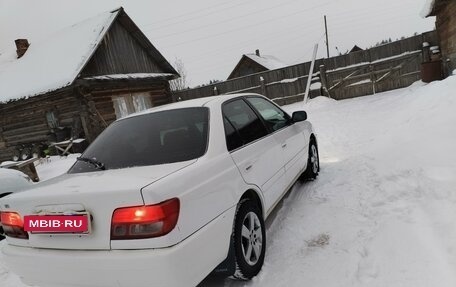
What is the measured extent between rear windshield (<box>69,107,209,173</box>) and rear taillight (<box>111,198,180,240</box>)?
0.60 metres

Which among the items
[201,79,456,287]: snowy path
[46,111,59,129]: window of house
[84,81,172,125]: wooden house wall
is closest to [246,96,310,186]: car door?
[201,79,456,287]: snowy path

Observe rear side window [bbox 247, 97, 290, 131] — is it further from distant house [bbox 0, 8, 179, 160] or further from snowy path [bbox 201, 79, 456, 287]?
distant house [bbox 0, 8, 179, 160]

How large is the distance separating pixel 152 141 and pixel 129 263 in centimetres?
117

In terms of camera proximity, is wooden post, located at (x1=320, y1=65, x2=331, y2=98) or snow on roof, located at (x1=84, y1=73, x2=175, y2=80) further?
wooden post, located at (x1=320, y1=65, x2=331, y2=98)

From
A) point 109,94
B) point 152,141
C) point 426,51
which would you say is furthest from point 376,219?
point 109,94

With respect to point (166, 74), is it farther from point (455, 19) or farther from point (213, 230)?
point (213, 230)

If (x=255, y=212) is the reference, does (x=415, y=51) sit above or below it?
above

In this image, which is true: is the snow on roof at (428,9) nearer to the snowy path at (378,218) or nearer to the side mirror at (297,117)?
the snowy path at (378,218)

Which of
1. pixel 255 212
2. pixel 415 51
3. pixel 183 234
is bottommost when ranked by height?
pixel 255 212

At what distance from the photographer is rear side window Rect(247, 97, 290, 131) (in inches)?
160

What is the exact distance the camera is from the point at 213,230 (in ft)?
7.95

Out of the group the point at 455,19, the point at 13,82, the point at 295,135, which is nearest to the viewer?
the point at 295,135

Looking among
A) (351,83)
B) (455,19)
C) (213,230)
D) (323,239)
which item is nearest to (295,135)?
(323,239)

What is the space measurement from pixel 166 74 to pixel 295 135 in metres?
16.0
